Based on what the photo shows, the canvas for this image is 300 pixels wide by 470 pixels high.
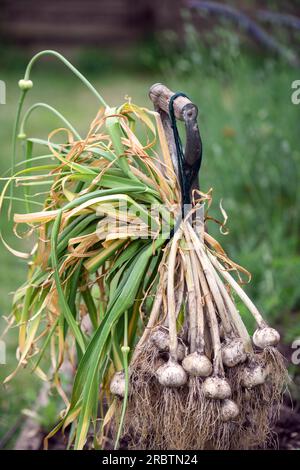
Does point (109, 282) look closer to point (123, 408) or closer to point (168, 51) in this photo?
point (123, 408)

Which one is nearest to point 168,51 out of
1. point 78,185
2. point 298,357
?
point 298,357

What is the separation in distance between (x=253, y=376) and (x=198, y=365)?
148 millimetres

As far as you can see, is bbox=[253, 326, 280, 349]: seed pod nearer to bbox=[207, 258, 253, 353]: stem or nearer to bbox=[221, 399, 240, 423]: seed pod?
bbox=[207, 258, 253, 353]: stem

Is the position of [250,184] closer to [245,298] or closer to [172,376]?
[245,298]

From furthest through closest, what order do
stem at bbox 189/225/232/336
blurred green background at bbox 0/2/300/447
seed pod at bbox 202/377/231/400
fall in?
blurred green background at bbox 0/2/300/447, stem at bbox 189/225/232/336, seed pod at bbox 202/377/231/400

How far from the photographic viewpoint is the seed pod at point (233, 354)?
62.7 inches

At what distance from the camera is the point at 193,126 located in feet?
5.37

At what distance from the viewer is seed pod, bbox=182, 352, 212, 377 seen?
1.54 metres

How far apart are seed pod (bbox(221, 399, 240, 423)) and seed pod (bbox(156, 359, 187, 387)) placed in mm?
103

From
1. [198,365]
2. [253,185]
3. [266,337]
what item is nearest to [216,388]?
[198,365]

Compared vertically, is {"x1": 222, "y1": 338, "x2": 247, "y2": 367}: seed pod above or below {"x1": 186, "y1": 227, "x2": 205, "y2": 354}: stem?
below

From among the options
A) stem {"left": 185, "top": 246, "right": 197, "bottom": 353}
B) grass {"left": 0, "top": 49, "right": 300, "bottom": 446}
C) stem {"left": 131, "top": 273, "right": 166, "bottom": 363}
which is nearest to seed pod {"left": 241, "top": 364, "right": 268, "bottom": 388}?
stem {"left": 185, "top": 246, "right": 197, "bottom": 353}

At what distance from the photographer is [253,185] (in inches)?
158

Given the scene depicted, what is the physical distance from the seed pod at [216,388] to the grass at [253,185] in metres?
1.30
